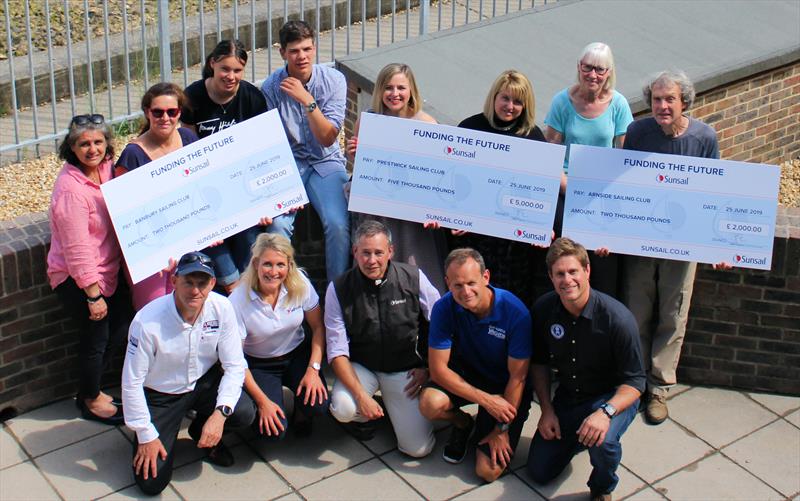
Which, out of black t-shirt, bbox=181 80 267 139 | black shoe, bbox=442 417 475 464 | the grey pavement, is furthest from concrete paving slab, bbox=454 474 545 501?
black t-shirt, bbox=181 80 267 139

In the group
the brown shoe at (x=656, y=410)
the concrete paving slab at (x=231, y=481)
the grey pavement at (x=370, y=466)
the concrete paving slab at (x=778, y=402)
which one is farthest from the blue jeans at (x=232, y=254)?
the concrete paving slab at (x=778, y=402)

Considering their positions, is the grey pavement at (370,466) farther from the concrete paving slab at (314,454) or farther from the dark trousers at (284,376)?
the dark trousers at (284,376)

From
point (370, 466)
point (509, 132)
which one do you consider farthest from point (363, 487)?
point (509, 132)

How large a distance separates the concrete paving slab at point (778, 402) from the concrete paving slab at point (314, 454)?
2.41 m

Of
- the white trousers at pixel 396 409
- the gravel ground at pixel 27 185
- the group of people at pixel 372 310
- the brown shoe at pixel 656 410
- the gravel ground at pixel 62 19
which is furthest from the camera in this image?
the gravel ground at pixel 62 19

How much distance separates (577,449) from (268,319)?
1799mm

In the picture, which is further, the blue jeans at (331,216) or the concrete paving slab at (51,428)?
the blue jeans at (331,216)

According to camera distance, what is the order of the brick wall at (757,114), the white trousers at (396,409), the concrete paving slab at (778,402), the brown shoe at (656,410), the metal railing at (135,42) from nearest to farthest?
the white trousers at (396,409) → the brown shoe at (656,410) → the concrete paving slab at (778,402) → the metal railing at (135,42) → the brick wall at (757,114)

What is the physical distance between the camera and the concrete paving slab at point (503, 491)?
6148mm

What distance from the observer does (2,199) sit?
27.9 ft

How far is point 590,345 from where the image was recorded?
6.02 meters

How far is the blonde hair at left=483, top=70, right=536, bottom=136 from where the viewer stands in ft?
21.0

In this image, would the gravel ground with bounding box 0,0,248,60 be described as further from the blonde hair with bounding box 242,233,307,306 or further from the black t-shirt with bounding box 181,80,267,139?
the blonde hair with bounding box 242,233,307,306

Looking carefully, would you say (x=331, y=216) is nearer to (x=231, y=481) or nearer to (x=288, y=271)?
(x=288, y=271)
